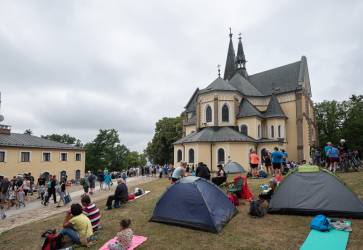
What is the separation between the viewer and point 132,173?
39.2 m

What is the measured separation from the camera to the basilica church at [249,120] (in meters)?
29.9

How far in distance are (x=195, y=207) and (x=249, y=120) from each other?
→ 27754 mm

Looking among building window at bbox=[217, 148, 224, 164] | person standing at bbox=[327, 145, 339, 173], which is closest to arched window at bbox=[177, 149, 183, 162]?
building window at bbox=[217, 148, 224, 164]

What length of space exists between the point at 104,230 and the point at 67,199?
7.45m

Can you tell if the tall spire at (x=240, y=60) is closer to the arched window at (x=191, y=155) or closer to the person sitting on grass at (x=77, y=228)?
the arched window at (x=191, y=155)

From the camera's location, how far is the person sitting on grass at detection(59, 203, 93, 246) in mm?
6766

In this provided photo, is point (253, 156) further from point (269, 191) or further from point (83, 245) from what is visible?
point (83, 245)

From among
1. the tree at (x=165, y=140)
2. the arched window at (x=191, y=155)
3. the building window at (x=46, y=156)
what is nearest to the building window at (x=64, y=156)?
the building window at (x=46, y=156)

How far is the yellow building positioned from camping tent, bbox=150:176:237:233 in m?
28.6

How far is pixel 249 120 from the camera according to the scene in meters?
34.0

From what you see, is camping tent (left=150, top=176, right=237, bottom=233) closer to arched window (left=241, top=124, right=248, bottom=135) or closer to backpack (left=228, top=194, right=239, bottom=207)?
backpack (left=228, top=194, right=239, bottom=207)

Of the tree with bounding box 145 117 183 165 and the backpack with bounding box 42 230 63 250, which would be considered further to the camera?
the tree with bounding box 145 117 183 165

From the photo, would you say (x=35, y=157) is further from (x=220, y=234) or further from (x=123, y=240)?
(x=220, y=234)

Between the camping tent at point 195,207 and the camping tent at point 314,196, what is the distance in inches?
71.0
